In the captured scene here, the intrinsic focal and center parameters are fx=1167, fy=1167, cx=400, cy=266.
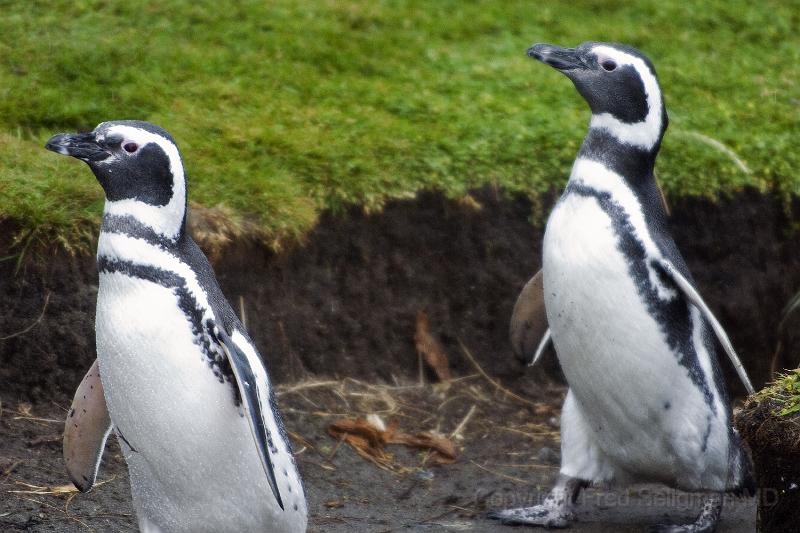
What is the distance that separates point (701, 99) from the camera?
19.4 ft

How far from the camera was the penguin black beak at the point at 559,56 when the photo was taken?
372cm

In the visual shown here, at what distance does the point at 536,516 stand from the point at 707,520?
1.81 ft

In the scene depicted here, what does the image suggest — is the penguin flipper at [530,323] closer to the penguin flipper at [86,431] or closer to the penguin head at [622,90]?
the penguin head at [622,90]

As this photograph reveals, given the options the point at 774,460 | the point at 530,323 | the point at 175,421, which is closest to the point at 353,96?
the point at 530,323

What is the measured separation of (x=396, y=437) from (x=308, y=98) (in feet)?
6.08

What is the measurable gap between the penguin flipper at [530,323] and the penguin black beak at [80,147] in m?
1.63

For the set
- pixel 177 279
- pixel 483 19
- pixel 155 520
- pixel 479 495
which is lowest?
pixel 479 495

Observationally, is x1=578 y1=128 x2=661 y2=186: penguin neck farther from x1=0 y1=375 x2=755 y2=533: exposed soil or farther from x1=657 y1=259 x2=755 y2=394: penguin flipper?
x1=0 y1=375 x2=755 y2=533: exposed soil

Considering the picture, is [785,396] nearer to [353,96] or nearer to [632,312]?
[632,312]

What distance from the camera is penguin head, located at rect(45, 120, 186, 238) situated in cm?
299

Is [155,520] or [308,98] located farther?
[308,98]

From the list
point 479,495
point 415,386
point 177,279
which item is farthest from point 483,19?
point 177,279

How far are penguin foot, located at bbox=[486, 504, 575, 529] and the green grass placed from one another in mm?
1371

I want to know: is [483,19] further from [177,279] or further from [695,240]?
[177,279]
